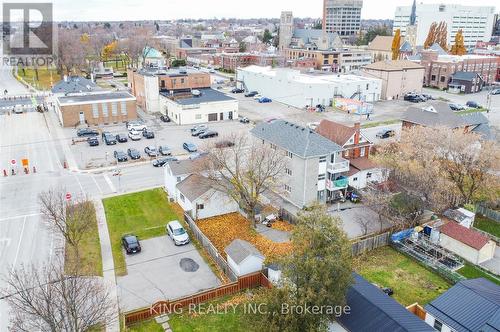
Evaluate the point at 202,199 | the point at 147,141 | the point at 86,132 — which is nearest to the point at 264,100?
the point at 147,141

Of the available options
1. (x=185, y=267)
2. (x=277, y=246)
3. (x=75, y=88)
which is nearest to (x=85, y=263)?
(x=185, y=267)

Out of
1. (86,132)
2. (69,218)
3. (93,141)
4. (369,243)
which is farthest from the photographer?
(86,132)

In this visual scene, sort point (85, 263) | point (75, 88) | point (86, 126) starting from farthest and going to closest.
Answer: point (75, 88) → point (86, 126) → point (85, 263)

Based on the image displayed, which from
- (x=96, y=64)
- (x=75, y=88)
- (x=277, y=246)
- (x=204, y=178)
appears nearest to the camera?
(x=277, y=246)

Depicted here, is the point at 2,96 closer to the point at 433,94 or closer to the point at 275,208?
the point at 275,208

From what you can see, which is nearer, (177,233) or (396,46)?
(177,233)

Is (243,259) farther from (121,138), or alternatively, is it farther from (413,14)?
(413,14)

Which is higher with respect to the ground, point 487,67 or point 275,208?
point 487,67

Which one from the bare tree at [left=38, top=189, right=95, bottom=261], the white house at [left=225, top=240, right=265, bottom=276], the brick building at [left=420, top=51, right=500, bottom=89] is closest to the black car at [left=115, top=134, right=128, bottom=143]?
the bare tree at [left=38, top=189, right=95, bottom=261]
